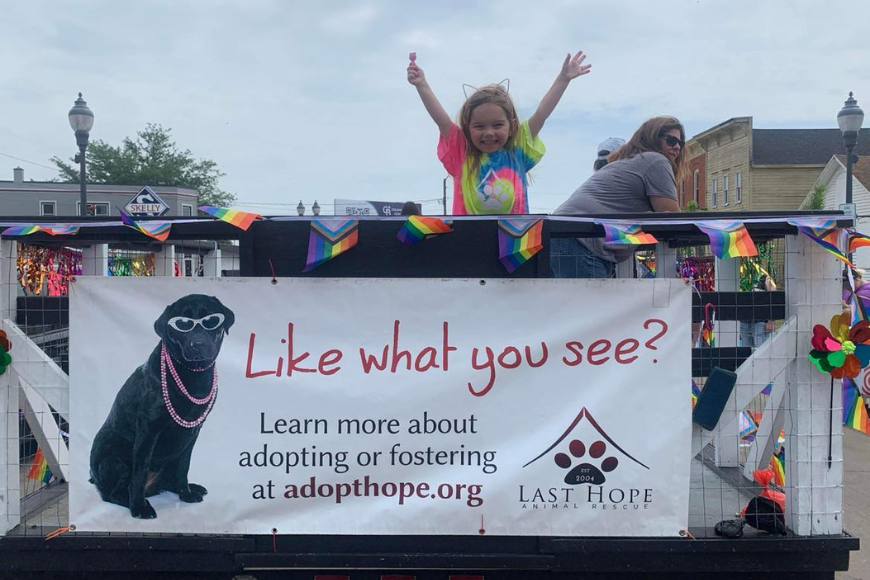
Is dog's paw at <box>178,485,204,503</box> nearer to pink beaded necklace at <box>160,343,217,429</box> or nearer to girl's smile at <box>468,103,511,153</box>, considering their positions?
pink beaded necklace at <box>160,343,217,429</box>

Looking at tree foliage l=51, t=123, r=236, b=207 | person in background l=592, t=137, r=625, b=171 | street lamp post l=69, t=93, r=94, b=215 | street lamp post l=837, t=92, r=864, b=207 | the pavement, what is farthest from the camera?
tree foliage l=51, t=123, r=236, b=207

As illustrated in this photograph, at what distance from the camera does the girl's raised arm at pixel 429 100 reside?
12.1ft

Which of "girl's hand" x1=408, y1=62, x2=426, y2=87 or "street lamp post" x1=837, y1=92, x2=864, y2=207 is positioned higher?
"street lamp post" x1=837, y1=92, x2=864, y2=207

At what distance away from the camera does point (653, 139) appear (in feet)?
12.6

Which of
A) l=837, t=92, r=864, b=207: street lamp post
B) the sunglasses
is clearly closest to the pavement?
the sunglasses

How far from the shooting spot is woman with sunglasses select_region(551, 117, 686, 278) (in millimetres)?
3447

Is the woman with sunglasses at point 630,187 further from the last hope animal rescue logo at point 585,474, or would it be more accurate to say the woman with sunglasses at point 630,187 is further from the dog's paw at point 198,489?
the dog's paw at point 198,489

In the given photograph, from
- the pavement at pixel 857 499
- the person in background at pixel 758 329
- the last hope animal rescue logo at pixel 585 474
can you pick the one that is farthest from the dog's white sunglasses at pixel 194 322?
the pavement at pixel 857 499

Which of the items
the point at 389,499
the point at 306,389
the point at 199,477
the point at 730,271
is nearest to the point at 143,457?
the point at 199,477

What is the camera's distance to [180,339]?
2.78 meters

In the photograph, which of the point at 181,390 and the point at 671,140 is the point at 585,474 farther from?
the point at 671,140

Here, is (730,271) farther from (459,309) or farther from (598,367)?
(459,309)

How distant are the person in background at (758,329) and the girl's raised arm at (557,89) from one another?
1.39 meters

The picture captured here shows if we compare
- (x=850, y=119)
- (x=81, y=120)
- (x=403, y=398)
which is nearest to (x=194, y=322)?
(x=403, y=398)
